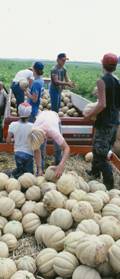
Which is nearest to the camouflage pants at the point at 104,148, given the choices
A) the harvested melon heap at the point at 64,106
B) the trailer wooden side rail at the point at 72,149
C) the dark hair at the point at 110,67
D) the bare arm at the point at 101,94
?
the bare arm at the point at 101,94

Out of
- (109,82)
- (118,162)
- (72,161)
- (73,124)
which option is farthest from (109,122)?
(73,124)

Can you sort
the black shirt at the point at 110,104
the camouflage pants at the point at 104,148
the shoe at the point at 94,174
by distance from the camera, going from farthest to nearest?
1. the shoe at the point at 94,174
2. the camouflage pants at the point at 104,148
3. the black shirt at the point at 110,104

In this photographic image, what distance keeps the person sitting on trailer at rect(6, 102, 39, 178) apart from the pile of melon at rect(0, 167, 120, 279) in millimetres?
933

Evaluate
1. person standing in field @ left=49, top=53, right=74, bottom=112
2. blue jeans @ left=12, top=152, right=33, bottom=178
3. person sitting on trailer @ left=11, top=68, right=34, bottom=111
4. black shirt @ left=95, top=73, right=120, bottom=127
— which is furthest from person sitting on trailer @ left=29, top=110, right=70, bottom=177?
person standing in field @ left=49, top=53, right=74, bottom=112

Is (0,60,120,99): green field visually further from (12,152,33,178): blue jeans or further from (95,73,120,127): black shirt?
(12,152,33,178): blue jeans

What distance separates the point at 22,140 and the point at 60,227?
224 cm

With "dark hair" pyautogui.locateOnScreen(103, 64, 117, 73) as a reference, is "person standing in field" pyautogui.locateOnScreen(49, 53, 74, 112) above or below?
below

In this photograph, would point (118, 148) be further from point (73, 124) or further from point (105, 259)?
point (105, 259)

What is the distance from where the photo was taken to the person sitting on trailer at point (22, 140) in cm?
721

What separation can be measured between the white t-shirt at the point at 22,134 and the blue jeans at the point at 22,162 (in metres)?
0.07

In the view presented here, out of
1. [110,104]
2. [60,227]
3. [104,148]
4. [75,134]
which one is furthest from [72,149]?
[60,227]

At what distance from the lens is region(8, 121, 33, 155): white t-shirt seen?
7223 millimetres

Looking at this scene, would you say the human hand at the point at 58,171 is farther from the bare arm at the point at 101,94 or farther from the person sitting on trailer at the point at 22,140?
the bare arm at the point at 101,94

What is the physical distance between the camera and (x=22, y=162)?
7363mm
